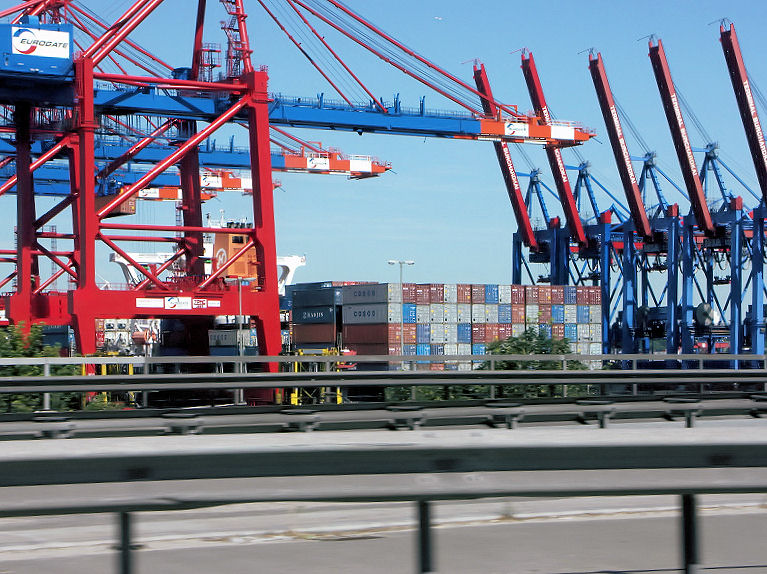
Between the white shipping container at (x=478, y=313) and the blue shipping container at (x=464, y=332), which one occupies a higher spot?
the white shipping container at (x=478, y=313)

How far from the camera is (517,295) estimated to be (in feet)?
159

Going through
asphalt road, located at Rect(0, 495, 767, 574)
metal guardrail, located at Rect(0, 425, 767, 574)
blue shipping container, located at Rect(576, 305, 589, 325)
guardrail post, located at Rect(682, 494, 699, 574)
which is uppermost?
blue shipping container, located at Rect(576, 305, 589, 325)

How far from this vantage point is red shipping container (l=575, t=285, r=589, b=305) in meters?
49.6

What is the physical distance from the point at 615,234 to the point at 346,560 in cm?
6858

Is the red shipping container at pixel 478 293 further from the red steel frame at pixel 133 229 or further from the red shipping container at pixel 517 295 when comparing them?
the red steel frame at pixel 133 229

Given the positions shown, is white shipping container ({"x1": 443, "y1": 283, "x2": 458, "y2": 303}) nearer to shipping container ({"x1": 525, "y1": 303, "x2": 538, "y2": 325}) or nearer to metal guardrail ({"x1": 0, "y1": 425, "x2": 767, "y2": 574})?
shipping container ({"x1": 525, "y1": 303, "x2": 538, "y2": 325})

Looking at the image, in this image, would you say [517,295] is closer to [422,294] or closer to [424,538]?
[422,294]

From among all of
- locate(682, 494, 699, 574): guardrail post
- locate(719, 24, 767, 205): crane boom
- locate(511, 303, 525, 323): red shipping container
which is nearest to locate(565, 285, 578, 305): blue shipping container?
locate(511, 303, 525, 323): red shipping container

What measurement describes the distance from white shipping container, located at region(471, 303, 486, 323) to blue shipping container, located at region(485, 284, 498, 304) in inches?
17.1

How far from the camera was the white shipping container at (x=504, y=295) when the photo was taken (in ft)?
157

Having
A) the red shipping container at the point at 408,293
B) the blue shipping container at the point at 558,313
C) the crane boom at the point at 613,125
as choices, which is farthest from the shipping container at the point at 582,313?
the crane boom at the point at 613,125

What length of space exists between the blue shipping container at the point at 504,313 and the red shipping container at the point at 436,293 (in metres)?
3.02

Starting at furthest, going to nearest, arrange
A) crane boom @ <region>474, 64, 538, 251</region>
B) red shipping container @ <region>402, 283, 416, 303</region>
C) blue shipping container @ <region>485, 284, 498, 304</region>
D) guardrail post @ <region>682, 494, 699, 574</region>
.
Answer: crane boom @ <region>474, 64, 538, 251</region>, blue shipping container @ <region>485, 284, 498, 304</region>, red shipping container @ <region>402, 283, 416, 303</region>, guardrail post @ <region>682, 494, 699, 574</region>

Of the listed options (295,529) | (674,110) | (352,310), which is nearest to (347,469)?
(295,529)
